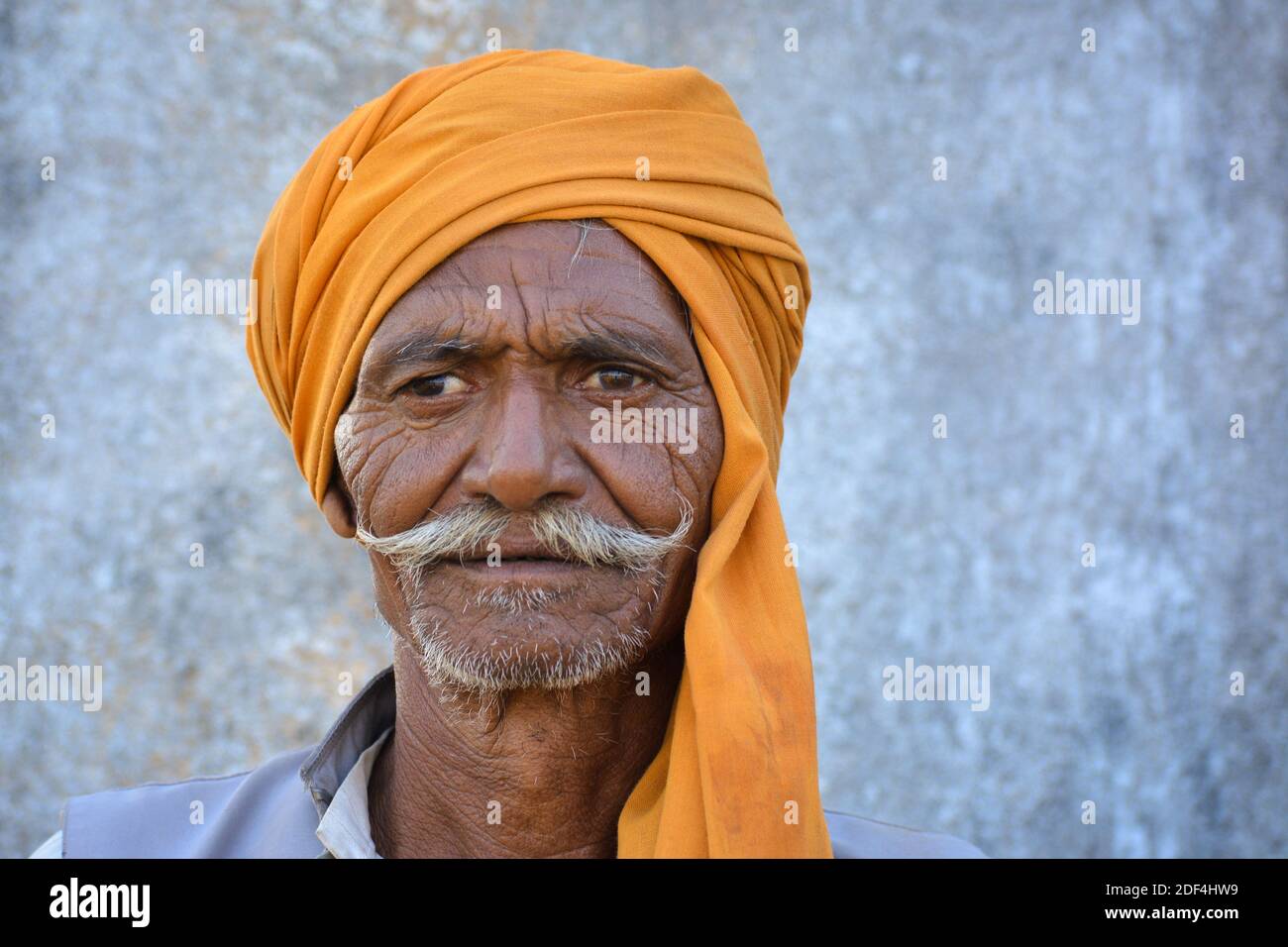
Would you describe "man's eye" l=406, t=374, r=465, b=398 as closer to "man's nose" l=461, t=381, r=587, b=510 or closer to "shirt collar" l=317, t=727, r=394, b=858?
"man's nose" l=461, t=381, r=587, b=510

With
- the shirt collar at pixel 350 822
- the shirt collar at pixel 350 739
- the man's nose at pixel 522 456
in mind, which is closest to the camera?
the man's nose at pixel 522 456

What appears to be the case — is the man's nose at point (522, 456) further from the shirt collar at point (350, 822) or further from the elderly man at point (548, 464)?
the shirt collar at point (350, 822)

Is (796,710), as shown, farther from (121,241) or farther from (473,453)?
(121,241)

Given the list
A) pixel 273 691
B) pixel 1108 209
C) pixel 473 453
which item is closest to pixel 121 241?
pixel 273 691

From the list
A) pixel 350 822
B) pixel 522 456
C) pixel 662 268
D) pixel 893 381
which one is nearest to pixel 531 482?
pixel 522 456

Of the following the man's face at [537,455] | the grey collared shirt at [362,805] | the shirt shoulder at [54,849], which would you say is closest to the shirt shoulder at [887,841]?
the grey collared shirt at [362,805]

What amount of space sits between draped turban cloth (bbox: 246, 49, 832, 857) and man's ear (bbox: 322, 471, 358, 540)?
0.09 ft

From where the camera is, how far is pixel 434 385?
103 inches

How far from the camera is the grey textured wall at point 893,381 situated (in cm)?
431

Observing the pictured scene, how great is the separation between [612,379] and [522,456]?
0.29 metres

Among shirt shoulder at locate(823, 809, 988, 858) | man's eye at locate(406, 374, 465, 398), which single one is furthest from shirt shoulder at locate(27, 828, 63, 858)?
shirt shoulder at locate(823, 809, 988, 858)

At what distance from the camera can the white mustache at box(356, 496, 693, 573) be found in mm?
2484

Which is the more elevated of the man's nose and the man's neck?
the man's nose

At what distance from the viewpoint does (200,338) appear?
4402mm
